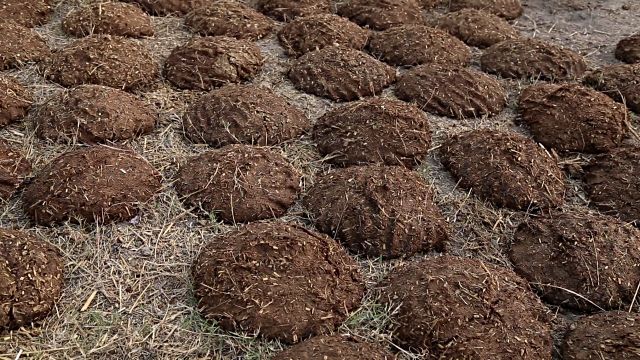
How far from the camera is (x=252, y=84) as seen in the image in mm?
4137

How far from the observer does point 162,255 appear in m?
2.97

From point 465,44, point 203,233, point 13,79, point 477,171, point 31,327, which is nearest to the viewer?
point 31,327

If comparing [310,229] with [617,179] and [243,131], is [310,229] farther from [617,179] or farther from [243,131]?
[617,179]

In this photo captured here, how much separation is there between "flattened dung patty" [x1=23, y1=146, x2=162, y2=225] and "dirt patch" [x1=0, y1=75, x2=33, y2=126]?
1.90ft

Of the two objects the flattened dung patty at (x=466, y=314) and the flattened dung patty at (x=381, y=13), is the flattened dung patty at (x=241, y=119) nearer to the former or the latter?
the flattened dung patty at (x=466, y=314)

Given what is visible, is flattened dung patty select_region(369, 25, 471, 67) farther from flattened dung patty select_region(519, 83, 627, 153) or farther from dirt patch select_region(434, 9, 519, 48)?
flattened dung patty select_region(519, 83, 627, 153)

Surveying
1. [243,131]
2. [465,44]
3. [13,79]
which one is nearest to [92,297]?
[243,131]

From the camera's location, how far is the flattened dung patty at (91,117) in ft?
11.5

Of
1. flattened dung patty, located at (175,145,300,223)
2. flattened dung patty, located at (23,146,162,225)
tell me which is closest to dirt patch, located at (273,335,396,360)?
flattened dung patty, located at (175,145,300,223)

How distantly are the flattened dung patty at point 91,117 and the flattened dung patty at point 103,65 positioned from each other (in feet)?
0.78

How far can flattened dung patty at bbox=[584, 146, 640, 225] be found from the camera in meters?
3.35

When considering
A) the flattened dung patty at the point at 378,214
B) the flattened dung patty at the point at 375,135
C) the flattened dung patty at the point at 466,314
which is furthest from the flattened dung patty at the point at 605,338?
the flattened dung patty at the point at 375,135

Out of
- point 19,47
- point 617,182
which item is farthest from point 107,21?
point 617,182

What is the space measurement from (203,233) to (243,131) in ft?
2.38
